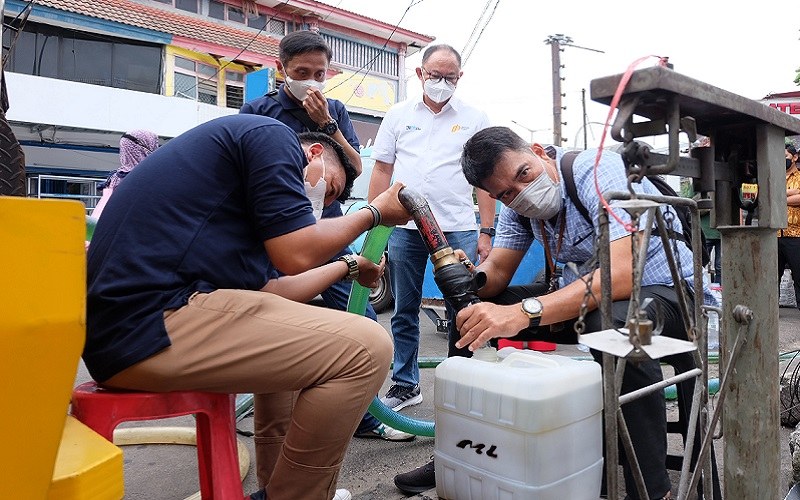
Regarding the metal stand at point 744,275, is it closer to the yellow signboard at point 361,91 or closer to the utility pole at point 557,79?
the yellow signboard at point 361,91

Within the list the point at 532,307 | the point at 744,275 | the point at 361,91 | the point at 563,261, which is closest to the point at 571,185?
the point at 563,261

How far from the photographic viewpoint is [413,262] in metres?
3.15

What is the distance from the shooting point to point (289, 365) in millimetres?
1466

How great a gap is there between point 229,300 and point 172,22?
16801mm

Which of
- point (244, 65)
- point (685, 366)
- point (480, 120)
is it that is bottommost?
point (685, 366)

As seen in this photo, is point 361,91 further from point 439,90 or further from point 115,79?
point 439,90

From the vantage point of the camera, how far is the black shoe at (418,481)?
2.25m

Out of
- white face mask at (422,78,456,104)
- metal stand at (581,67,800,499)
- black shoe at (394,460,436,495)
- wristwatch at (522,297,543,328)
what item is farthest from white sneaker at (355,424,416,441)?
white face mask at (422,78,456,104)

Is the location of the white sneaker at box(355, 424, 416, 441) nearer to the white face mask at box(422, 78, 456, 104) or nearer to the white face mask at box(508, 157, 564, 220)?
the white face mask at box(508, 157, 564, 220)

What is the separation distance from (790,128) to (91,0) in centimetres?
1663

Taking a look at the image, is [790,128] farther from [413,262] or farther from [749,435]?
[413,262]

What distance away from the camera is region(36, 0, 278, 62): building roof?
13648 millimetres

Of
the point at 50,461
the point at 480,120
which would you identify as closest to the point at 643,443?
the point at 50,461

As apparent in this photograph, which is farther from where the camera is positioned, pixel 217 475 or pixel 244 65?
pixel 244 65
